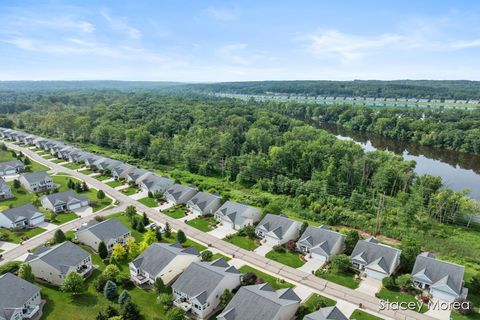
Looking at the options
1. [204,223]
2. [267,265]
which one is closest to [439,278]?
[267,265]

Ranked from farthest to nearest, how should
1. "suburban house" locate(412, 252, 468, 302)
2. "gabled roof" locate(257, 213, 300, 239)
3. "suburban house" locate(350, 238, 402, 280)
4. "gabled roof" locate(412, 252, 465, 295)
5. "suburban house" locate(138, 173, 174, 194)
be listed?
1. "suburban house" locate(138, 173, 174, 194)
2. "gabled roof" locate(257, 213, 300, 239)
3. "suburban house" locate(350, 238, 402, 280)
4. "gabled roof" locate(412, 252, 465, 295)
5. "suburban house" locate(412, 252, 468, 302)

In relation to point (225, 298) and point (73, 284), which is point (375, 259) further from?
point (73, 284)

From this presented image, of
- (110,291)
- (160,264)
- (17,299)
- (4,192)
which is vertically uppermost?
(160,264)

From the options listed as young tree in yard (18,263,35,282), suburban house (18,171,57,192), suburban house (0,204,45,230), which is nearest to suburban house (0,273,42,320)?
young tree in yard (18,263,35,282)

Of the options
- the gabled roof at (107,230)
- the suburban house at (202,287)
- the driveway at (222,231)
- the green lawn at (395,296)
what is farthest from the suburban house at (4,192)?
the green lawn at (395,296)

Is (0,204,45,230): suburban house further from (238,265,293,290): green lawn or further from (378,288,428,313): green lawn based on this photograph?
(378,288,428,313): green lawn

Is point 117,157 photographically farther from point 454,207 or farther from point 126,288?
point 454,207
